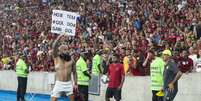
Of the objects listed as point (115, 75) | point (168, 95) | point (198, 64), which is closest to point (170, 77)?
point (168, 95)

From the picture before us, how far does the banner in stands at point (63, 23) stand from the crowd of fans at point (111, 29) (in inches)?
117

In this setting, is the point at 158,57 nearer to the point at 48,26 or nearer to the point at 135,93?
the point at 135,93

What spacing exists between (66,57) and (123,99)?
20.4 ft

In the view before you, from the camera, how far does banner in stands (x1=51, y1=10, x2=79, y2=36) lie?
16969 mm

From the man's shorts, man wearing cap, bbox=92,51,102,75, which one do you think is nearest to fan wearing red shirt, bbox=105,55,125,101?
man wearing cap, bbox=92,51,102,75

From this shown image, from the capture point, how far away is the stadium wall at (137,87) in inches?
696

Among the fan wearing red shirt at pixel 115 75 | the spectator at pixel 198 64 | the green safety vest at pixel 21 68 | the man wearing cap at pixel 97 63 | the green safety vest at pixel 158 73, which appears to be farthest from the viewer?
the green safety vest at pixel 21 68

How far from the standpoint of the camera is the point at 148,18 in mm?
26766

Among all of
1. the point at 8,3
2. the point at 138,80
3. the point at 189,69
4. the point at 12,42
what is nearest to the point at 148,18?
the point at 138,80

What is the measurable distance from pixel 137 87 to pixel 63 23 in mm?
4250

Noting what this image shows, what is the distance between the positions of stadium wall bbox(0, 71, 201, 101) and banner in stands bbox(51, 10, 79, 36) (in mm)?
3570

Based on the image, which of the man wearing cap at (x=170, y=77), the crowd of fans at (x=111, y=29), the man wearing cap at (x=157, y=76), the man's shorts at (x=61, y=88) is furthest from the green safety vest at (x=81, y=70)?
the man wearing cap at (x=170, y=77)

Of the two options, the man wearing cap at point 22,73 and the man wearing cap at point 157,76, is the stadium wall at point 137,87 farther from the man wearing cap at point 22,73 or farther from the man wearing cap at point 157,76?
the man wearing cap at point 22,73

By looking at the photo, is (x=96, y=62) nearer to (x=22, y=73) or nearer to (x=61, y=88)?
(x=22, y=73)
